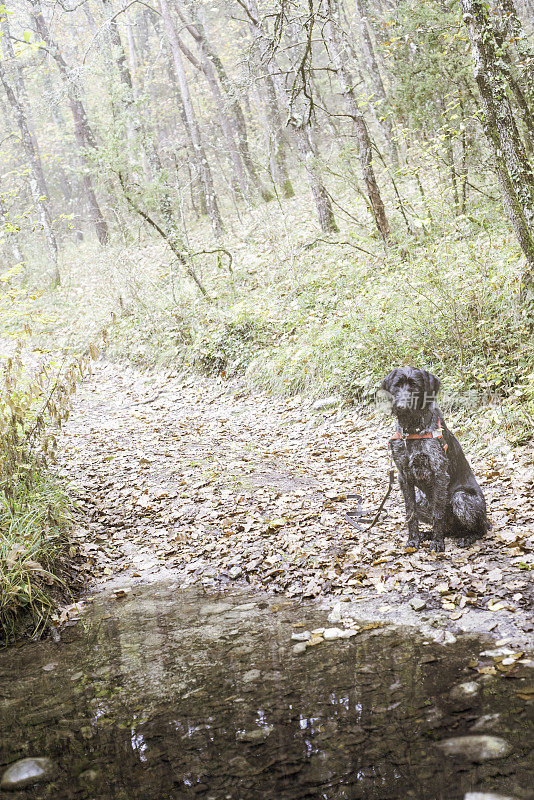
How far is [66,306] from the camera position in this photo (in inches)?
747

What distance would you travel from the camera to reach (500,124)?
229 inches

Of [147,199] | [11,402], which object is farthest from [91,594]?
[147,199]

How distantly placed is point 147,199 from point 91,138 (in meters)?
10.7

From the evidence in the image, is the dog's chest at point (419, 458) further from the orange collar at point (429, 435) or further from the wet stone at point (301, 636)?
the wet stone at point (301, 636)

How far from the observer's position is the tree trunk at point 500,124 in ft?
18.7

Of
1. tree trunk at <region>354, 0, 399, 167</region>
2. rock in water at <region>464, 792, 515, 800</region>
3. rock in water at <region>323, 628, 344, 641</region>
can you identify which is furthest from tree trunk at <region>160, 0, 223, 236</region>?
rock in water at <region>464, 792, 515, 800</region>

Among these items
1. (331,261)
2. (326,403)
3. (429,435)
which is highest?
(331,261)

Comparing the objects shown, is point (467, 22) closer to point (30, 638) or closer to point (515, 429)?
point (515, 429)

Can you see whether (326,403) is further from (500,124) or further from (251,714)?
(251,714)

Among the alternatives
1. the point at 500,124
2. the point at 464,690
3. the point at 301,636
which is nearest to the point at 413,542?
the point at 301,636

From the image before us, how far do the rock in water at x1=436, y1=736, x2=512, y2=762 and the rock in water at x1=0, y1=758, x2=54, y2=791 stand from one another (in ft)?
5.97

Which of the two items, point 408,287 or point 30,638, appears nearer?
point 30,638

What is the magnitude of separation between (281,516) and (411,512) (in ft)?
5.67

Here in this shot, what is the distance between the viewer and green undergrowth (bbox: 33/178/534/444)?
23.7 ft
